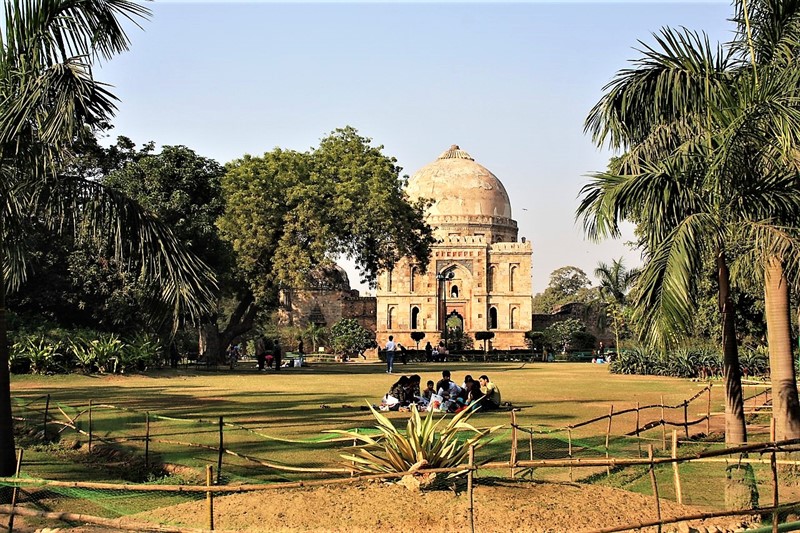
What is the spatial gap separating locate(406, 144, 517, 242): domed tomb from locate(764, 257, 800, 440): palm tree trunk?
4815cm

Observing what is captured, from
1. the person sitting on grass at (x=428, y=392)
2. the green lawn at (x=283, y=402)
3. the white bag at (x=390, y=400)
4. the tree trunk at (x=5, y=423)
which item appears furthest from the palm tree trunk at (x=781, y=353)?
the tree trunk at (x=5, y=423)

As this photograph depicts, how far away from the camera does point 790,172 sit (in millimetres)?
10094

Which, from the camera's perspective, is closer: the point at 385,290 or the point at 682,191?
the point at 682,191

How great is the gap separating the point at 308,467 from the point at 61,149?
3908mm

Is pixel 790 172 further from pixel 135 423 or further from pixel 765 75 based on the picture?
pixel 135 423

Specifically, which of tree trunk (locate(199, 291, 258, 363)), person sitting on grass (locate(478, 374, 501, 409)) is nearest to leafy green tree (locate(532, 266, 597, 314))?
tree trunk (locate(199, 291, 258, 363))

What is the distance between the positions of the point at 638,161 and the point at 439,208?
48304 millimetres

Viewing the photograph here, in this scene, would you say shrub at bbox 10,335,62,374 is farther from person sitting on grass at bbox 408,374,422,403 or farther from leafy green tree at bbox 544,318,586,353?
leafy green tree at bbox 544,318,586,353

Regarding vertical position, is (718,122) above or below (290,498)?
above

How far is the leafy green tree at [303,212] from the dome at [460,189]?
28.9 metres

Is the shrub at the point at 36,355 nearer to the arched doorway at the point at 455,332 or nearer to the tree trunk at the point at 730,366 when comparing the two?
the tree trunk at the point at 730,366

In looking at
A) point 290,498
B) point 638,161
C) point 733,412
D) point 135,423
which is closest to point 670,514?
point 290,498

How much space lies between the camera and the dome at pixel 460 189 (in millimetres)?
59594

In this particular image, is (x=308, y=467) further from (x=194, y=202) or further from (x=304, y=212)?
(x=194, y=202)
